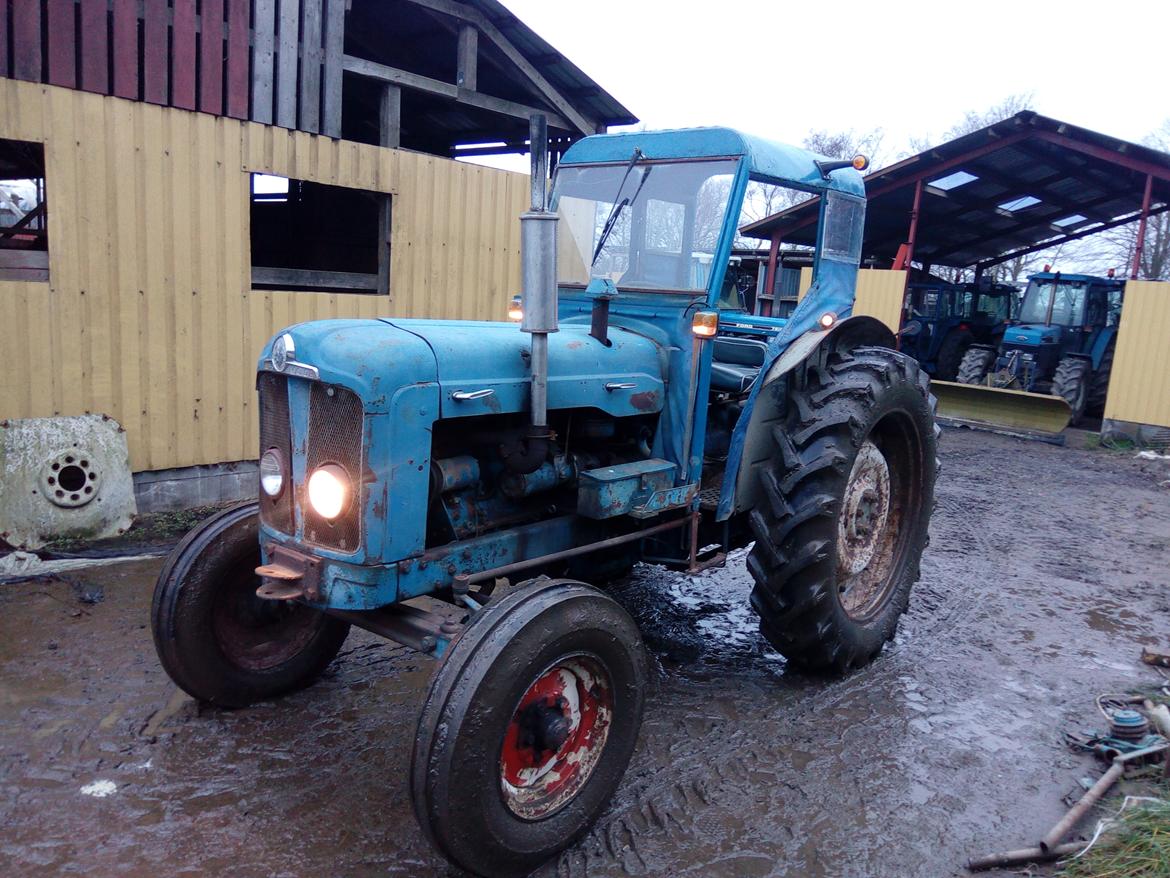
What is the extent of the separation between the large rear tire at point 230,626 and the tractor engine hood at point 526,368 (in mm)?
1209

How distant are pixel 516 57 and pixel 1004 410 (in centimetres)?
882

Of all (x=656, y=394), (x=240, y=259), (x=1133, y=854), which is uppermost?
(x=240, y=259)

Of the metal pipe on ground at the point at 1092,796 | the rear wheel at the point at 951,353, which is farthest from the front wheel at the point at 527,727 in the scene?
the rear wheel at the point at 951,353

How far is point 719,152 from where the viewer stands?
396cm

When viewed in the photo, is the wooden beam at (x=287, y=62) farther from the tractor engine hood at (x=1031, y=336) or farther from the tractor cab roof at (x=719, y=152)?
the tractor engine hood at (x=1031, y=336)

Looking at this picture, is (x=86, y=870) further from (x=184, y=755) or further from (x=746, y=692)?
(x=746, y=692)

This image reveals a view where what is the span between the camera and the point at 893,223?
1656cm

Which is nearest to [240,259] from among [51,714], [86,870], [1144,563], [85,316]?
[85,316]

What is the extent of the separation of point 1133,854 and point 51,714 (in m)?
4.13

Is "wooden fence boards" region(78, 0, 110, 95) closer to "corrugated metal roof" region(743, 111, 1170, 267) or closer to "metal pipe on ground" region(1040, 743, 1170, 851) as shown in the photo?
"corrugated metal roof" region(743, 111, 1170, 267)

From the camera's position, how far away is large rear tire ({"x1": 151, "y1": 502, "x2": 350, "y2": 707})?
141 inches

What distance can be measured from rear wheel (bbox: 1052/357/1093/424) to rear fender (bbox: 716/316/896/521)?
11065 millimetres

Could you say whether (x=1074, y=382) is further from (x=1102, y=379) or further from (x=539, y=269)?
(x=539, y=269)

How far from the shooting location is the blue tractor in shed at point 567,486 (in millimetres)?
2902
